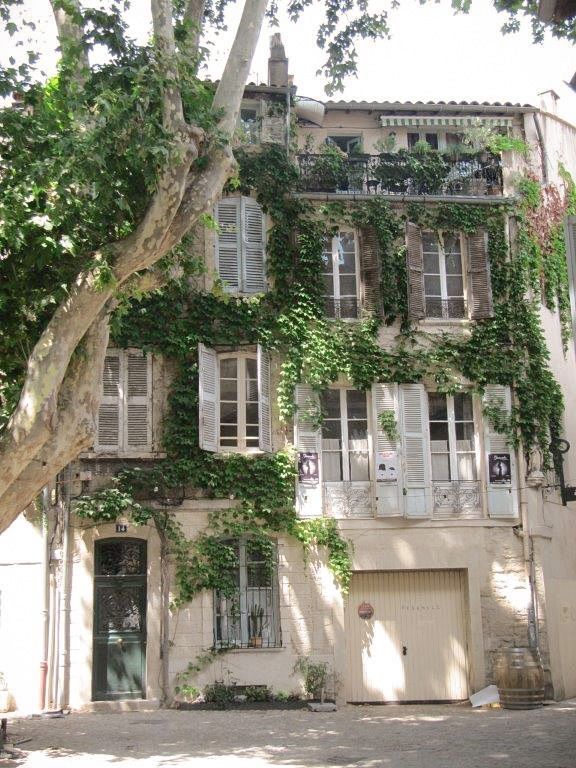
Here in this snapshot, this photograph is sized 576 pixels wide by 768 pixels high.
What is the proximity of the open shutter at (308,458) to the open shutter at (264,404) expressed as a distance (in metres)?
0.50

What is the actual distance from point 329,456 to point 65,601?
16.8ft

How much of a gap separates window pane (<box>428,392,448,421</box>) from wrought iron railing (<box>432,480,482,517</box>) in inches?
48.3

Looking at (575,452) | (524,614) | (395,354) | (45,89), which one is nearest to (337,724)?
(524,614)

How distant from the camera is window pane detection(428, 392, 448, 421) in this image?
18.6 m

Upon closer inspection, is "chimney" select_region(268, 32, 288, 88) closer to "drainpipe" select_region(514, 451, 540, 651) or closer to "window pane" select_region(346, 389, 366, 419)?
"window pane" select_region(346, 389, 366, 419)

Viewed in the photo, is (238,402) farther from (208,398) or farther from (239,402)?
(208,398)

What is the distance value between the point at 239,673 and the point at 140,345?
19.0 ft

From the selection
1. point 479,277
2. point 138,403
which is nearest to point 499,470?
point 479,277

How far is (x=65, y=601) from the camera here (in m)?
17.0

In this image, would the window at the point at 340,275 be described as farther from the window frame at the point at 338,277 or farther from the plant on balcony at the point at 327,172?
the plant on balcony at the point at 327,172

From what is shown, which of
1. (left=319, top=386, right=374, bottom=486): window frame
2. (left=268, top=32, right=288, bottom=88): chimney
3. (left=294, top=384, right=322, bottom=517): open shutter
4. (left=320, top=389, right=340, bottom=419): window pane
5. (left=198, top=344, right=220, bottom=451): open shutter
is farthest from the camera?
(left=268, top=32, right=288, bottom=88): chimney

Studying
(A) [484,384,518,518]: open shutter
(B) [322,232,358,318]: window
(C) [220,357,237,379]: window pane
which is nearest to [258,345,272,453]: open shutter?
(C) [220,357,237,379]: window pane

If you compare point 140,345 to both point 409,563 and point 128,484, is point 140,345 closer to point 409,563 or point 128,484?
point 128,484

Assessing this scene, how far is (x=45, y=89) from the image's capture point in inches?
472
